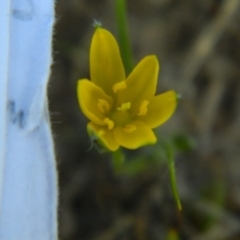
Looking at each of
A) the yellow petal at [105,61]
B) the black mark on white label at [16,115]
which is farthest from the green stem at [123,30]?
the black mark on white label at [16,115]

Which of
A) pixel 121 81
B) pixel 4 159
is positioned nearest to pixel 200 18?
pixel 121 81

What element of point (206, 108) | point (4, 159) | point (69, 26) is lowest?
point (206, 108)

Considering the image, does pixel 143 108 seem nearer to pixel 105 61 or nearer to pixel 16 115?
pixel 105 61

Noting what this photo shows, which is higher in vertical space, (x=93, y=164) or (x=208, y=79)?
(x=208, y=79)

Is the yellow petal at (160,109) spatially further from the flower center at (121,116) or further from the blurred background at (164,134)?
the blurred background at (164,134)

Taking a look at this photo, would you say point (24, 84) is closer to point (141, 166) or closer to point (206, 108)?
point (141, 166)

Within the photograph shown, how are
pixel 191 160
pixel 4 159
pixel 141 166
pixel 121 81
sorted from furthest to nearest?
1. pixel 191 160
2. pixel 141 166
3. pixel 121 81
4. pixel 4 159

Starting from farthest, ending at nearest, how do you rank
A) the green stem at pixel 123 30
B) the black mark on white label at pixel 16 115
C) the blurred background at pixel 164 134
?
the blurred background at pixel 164 134, the green stem at pixel 123 30, the black mark on white label at pixel 16 115
